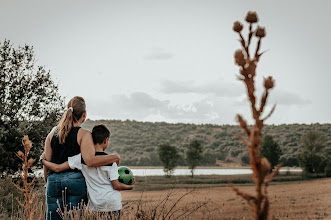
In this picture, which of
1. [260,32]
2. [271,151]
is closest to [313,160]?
[271,151]

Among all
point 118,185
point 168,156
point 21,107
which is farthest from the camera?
point 168,156

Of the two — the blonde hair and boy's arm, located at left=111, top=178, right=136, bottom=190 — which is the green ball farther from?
the blonde hair

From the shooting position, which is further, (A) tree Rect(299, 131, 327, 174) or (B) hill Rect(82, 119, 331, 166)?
(B) hill Rect(82, 119, 331, 166)

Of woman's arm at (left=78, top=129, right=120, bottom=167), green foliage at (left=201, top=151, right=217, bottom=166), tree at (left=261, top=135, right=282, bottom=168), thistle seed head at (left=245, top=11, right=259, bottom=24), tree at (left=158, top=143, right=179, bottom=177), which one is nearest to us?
thistle seed head at (left=245, top=11, right=259, bottom=24)

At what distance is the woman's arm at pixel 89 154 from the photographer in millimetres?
4473

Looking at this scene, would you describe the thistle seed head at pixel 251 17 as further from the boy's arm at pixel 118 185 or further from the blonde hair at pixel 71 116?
the boy's arm at pixel 118 185

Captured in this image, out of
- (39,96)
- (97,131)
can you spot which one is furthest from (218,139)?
(97,131)

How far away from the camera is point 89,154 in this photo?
4.47m

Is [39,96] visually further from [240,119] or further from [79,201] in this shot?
[240,119]

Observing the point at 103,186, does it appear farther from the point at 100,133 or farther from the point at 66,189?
the point at 100,133

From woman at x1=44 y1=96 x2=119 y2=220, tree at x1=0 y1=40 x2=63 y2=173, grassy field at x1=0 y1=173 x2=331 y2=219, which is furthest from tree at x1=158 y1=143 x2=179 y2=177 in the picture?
woman at x1=44 y1=96 x2=119 y2=220

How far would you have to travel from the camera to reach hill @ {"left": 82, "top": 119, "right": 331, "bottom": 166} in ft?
252

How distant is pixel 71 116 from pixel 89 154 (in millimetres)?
540

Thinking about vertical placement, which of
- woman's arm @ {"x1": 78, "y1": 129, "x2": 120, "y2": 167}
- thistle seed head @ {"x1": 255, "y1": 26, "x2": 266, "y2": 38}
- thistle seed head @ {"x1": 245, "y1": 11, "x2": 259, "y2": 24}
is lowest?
woman's arm @ {"x1": 78, "y1": 129, "x2": 120, "y2": 167}
